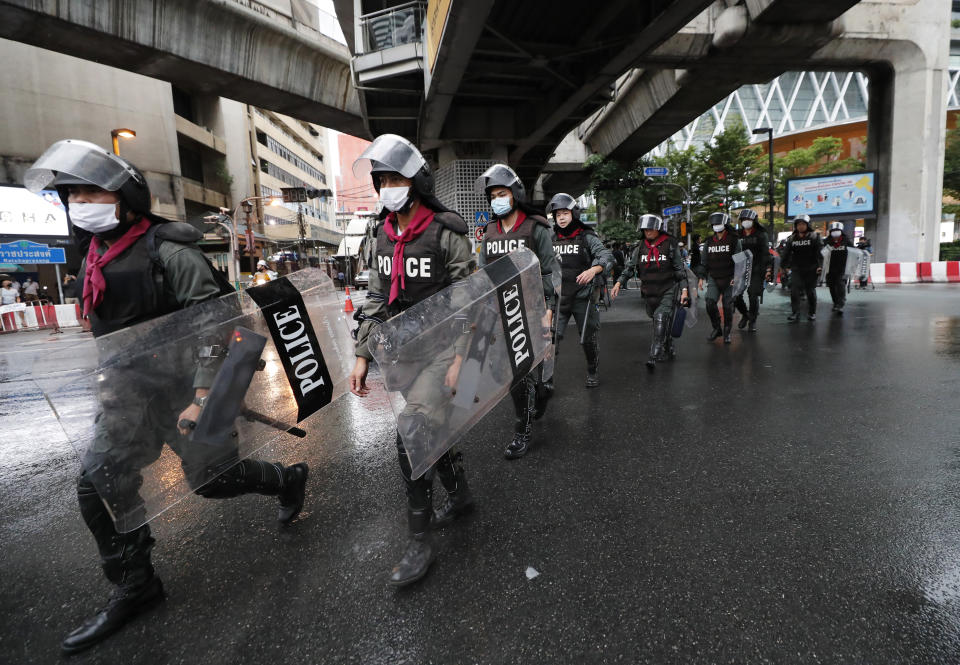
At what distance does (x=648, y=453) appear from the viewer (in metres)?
3.50

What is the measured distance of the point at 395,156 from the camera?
2350 mm

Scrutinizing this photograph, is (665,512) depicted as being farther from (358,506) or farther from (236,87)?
(236,87)

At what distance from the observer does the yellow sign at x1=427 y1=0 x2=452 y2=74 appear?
868cm

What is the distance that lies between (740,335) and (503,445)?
6.13 meters

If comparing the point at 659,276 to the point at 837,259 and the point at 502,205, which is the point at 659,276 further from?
the point at 837,259

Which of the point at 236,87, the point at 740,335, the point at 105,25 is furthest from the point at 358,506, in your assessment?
the point at 236,87

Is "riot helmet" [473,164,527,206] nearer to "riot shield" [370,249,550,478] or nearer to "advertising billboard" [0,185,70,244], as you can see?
"riot shield" [370,249,550,478]

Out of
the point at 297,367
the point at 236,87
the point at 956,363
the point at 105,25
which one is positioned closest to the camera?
the point at 297,367

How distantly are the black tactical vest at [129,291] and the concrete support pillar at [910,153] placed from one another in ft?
78.0

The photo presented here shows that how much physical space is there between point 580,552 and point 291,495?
153cm

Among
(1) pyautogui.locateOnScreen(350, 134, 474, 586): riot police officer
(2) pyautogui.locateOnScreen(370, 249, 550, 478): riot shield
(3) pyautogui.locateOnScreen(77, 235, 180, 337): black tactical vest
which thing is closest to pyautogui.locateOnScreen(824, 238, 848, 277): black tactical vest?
(2) pyautogui.locateOnScreen(370, 249, 550, 478): riot shield

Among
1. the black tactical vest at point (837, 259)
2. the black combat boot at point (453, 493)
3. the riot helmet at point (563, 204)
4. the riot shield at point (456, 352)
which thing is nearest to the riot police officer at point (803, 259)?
the black tactical vest at point (837, 259)

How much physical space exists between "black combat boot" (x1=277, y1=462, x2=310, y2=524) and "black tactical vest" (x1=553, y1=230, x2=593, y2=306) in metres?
3.16

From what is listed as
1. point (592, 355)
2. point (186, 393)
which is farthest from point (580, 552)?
point (592, 355)
